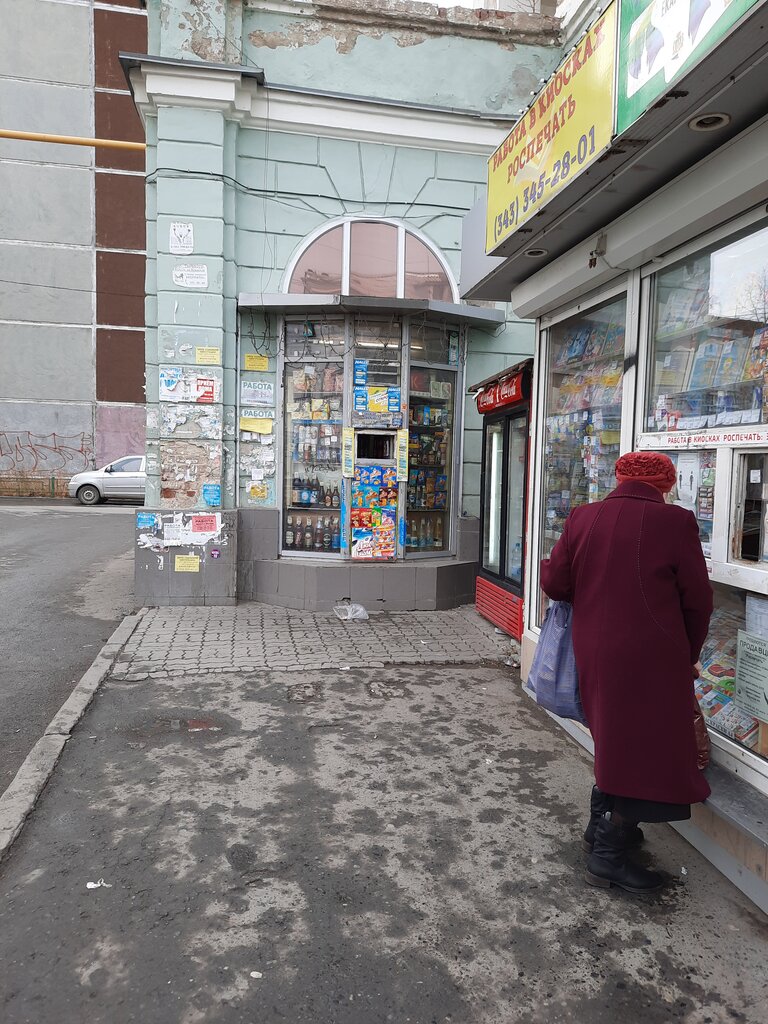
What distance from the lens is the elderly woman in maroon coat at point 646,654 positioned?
8.84 feet

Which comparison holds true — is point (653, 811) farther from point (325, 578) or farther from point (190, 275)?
point (190, 275)

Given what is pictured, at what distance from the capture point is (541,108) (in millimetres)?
3803

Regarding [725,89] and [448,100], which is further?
[448,100]

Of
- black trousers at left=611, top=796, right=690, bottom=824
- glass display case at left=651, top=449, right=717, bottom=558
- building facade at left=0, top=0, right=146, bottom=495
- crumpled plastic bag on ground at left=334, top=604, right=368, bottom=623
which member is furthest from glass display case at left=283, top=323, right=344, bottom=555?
building facade at left=0, top=0, right=146, bottom=495

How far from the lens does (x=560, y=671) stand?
306 centimetres

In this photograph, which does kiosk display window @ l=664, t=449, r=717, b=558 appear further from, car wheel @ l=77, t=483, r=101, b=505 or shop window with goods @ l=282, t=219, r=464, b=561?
car wheel @ l=77, t=483, r=101, b=505

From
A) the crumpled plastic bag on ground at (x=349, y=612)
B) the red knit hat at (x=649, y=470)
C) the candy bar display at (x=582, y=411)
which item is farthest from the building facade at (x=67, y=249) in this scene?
the red knit hat at (x=649, y=470)

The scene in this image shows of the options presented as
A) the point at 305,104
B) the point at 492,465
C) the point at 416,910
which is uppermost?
the point at 305,104

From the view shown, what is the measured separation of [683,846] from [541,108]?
3.90m

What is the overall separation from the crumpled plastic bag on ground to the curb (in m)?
2.41

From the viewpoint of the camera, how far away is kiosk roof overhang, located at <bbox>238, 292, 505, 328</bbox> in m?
7.46

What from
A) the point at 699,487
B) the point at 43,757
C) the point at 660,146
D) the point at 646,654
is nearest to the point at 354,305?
the point at 660,146

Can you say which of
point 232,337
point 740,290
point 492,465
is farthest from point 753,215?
point 232,337

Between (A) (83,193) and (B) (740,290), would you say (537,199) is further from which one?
(A) (83,193)
